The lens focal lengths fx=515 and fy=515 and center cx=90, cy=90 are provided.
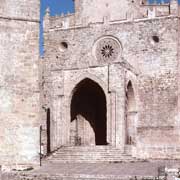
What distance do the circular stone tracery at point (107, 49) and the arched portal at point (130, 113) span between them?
8.07 feet

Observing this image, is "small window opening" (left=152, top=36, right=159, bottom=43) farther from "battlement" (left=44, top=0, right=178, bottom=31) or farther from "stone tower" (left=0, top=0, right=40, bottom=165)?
"stone tower" (left=0, top=0, right=40, bottom=165)

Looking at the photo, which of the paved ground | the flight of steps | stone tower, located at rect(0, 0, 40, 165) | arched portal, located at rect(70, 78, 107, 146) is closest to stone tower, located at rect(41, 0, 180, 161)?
arched portal, located at rect(70, 78, 107, 146)

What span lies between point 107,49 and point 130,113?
4.00m

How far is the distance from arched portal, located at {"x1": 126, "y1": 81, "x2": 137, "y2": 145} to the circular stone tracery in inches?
96.9

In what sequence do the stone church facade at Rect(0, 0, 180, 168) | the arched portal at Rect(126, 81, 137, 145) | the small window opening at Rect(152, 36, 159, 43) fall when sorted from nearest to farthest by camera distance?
the stone church facade at Rect(0, 0, 180, 168)
the arched portal at Rect(126, 81, 137, 145)
the small window opening at Rect(152, 36, 159, 43)

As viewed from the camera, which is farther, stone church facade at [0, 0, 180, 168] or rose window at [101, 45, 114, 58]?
rose window at [101, 45, 114, 58]

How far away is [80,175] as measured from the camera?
16156 mm

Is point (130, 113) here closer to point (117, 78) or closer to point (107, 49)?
point (117, 78)

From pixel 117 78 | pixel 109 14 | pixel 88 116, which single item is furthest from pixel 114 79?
pixel 109 14

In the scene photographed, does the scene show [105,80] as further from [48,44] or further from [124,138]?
[48,44]

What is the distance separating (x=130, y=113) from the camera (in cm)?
2738

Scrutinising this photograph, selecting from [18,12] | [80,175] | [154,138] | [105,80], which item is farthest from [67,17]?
[80,175]

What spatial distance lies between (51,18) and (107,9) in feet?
11.7

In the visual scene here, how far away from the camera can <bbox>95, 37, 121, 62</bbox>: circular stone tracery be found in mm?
28641
